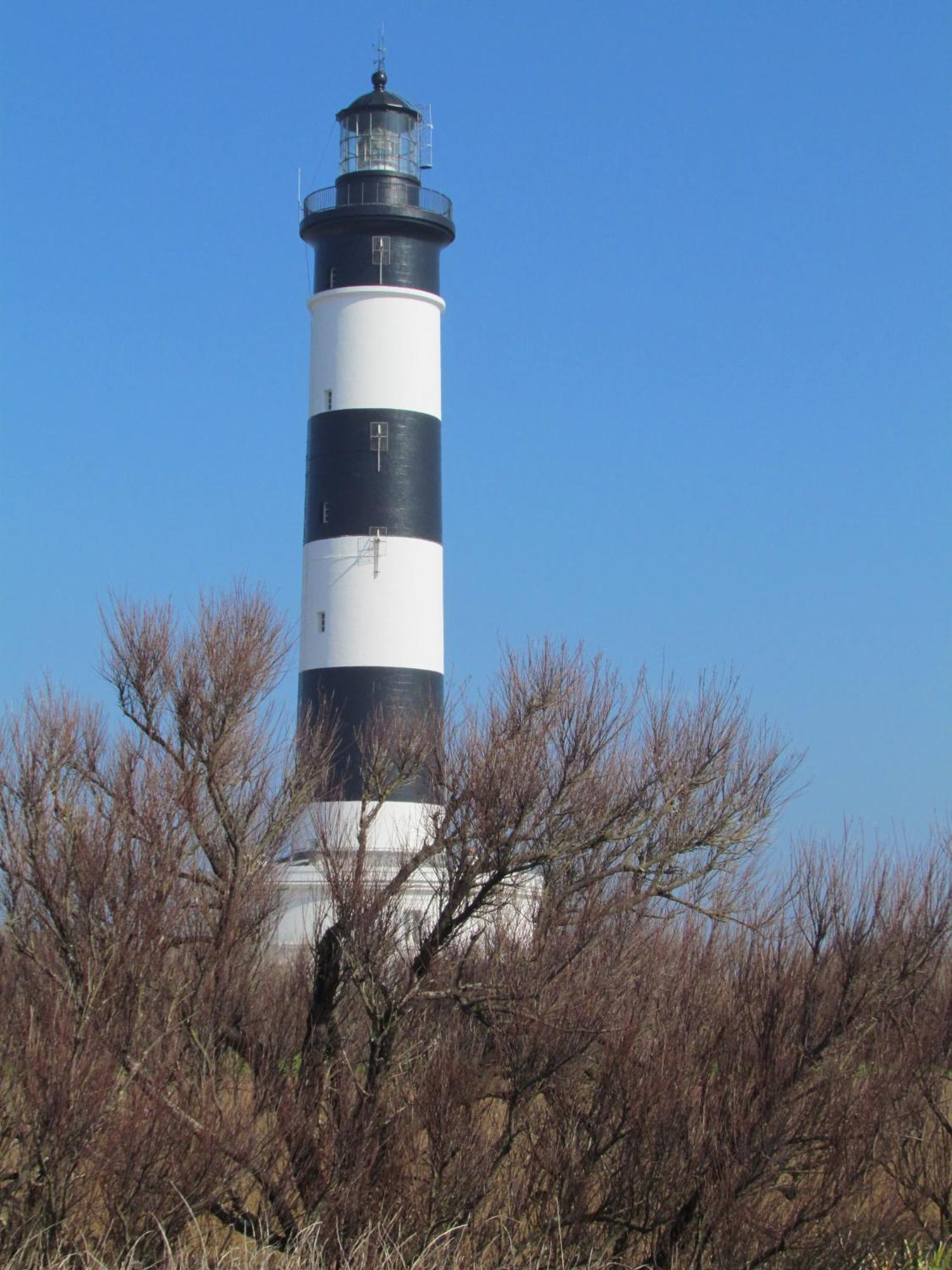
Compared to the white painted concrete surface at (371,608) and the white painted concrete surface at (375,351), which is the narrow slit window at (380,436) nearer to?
the white painted concrete surface at (375,351)

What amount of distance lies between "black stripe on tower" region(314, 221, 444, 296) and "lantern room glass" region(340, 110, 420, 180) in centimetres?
116

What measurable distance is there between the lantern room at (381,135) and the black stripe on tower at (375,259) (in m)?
1.09

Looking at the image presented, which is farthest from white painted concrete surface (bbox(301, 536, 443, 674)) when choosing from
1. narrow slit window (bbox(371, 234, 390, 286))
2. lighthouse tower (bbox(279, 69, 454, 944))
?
narrow slit window (bbox(371, 234, 390, 286))

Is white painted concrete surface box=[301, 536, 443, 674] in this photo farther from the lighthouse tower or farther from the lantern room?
the lantern room

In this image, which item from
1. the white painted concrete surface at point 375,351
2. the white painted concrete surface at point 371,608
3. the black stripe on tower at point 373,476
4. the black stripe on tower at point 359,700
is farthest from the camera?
the white painted concrete surface at point 375,351

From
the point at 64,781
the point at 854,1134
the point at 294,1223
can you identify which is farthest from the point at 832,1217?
the point at 64,781

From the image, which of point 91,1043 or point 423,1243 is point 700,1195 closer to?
point 423,1243

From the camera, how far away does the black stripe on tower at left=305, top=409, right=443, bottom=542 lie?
2547cm

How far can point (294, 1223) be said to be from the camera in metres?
13.7

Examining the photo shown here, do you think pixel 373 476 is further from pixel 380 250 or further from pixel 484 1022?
pixel 484 1022

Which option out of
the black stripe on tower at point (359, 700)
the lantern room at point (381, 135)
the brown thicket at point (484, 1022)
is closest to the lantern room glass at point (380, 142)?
the lantern room at point (381, 135)

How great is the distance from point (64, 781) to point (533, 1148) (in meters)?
6.49

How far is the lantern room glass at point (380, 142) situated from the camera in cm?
2731

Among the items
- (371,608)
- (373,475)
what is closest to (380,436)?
(373,475)
